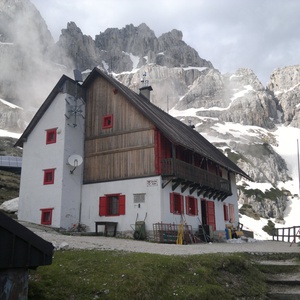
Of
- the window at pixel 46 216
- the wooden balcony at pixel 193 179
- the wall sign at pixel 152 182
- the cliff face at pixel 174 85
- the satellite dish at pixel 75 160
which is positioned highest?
the cliff face at pixel 174 85

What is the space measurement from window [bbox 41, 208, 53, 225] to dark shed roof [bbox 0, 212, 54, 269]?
59.8 feet

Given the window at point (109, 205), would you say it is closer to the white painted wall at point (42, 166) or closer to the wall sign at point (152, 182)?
the wall sign at point (152, 182)

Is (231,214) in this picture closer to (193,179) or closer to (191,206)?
(191,206)

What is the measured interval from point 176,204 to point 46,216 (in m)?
8.33

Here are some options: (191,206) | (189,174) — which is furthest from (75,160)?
(191,206)

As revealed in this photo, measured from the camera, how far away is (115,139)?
2502 cm

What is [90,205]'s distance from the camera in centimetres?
2509

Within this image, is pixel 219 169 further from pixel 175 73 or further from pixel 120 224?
pixel 175 73

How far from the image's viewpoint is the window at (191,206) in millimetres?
25416

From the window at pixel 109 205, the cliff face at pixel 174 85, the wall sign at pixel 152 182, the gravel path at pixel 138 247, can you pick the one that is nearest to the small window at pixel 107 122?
the window at pixel 109 205

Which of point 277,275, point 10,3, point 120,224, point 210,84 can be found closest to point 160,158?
point 120,224

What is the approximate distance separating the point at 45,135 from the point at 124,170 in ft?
21.1

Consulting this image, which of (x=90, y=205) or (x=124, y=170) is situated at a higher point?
(x=124, y=170)

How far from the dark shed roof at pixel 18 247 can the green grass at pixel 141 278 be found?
1.99 meters
